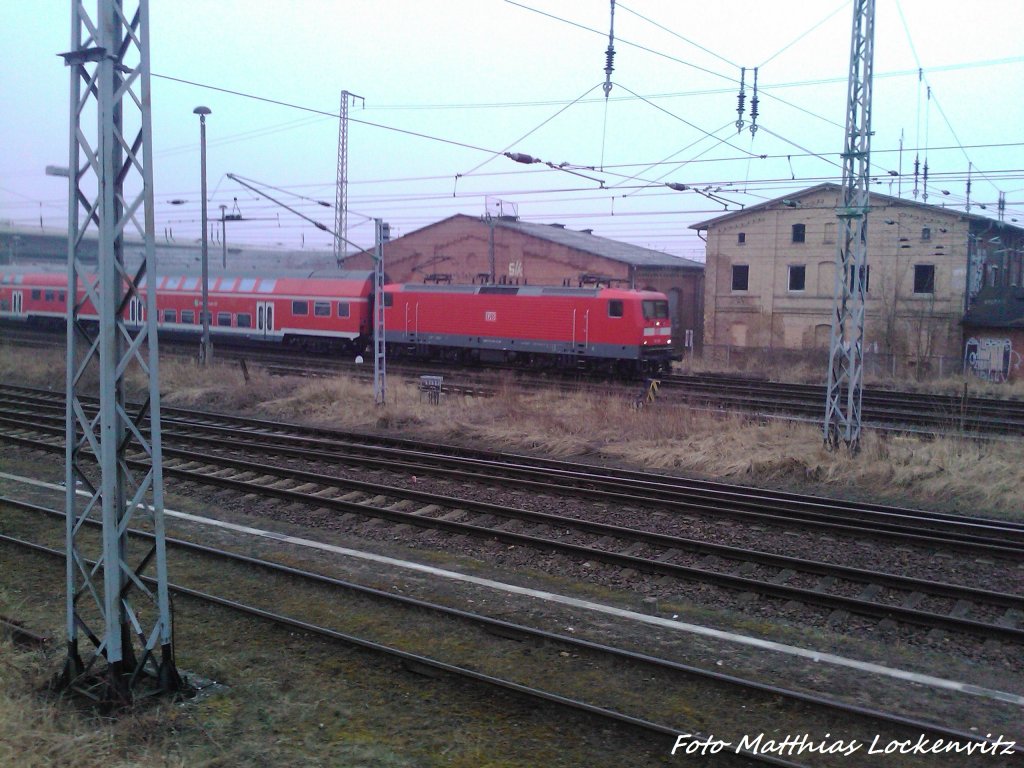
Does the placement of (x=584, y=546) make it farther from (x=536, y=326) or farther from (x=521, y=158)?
(x=536, y=326)

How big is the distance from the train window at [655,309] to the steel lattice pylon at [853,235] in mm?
11891

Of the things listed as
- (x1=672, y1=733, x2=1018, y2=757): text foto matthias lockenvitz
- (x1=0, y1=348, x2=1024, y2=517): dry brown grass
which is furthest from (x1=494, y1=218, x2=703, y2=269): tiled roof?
(x1=672, y1=733, x2=1018, y2=757): text foto matthias lockenvitz

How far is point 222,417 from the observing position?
1917 centimetres

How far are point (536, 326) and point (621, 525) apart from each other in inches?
690

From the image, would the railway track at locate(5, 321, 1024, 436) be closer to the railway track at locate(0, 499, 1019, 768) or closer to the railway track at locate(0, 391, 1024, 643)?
the railway track at locate(0, 391, 1024, 643)

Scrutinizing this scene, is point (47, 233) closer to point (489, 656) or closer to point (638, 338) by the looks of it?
point (638, 338)

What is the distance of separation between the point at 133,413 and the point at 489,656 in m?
15.8

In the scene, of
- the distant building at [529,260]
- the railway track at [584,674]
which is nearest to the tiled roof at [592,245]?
the distant building at [529,260]

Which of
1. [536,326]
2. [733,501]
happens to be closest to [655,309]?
[536,326]

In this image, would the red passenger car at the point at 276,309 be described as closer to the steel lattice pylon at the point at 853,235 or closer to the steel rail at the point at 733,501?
the steel rail at the point at 733,501

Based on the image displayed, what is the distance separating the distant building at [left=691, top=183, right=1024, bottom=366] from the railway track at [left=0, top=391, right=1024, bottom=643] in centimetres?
2350

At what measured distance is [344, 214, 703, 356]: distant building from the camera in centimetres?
4159

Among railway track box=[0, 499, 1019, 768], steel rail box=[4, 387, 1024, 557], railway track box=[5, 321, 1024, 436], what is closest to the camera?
railway track box=[0, 499, 1019, 768]

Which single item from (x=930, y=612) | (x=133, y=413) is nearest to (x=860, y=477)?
(x=930, y=612)
